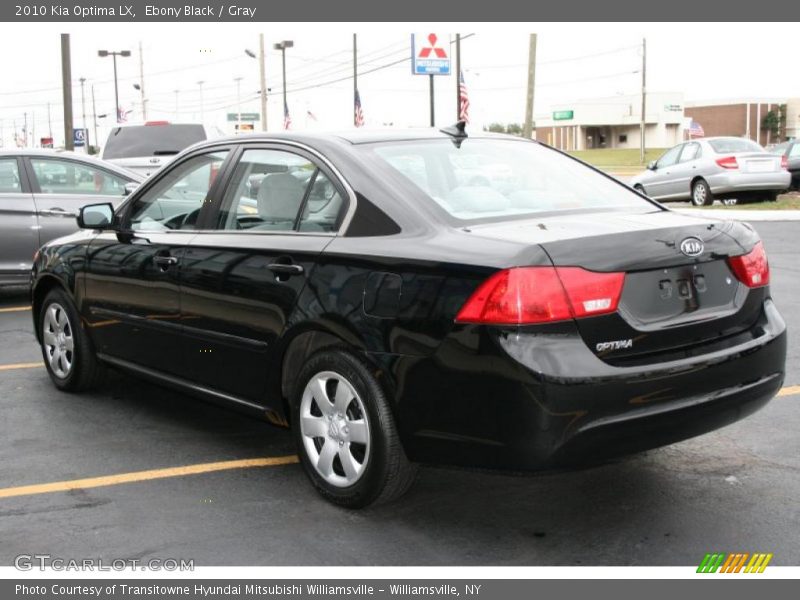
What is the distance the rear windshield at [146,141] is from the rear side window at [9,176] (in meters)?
7.11

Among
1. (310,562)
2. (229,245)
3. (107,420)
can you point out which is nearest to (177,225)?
(229,245)

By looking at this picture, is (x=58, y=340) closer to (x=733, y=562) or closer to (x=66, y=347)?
(x=66, y=347)

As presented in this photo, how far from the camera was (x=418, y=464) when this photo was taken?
4137 millimetres

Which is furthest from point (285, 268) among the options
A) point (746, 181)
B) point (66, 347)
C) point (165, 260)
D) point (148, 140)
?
point (746, 181)

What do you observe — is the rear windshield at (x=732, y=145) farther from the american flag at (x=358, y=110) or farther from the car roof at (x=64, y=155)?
the american flag at (x=358, y=110)

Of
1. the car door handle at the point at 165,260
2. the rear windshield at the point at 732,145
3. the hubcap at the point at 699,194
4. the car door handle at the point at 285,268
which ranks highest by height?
the rear windshield at the point at 732,145

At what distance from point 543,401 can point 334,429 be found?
1105 mm

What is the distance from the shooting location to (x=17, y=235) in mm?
10344

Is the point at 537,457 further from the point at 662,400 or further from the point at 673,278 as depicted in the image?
the point at 673,278

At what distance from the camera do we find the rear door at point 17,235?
10320mm

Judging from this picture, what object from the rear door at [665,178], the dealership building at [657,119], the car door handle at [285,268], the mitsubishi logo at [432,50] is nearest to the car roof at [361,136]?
the car door handle at [285,268]

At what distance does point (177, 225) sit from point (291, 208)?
1.05m

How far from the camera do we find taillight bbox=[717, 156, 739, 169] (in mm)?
21688

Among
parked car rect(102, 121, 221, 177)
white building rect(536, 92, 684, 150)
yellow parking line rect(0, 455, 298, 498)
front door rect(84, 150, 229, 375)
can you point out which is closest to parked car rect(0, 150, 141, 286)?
front door rect(84, 150, 229, 375)
